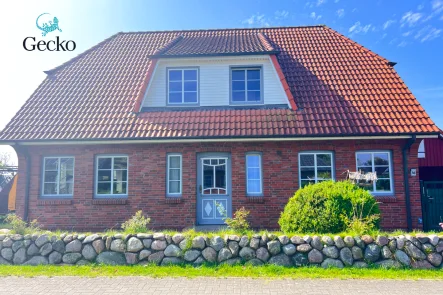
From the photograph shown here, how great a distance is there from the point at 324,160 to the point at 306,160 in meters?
0.60

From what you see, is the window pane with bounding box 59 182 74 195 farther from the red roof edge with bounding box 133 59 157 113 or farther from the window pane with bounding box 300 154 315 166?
the window pane with bounding box 300 154 315 166

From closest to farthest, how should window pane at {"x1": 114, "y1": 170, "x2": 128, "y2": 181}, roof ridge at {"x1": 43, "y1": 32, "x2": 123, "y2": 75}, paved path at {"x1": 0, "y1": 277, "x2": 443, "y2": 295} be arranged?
paved path at {"x1": 0, "y1": 277, "x2": 443, "y2": 295} → window pane at {"x1": 114, "y1": 170, "x2": 128, "y2": 181} → roof ridge at {"x1": 43, "y1": 32, "x2": 123, "y2": 75}

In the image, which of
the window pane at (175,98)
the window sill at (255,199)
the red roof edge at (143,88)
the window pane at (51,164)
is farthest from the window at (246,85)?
the window pane at (51,164)

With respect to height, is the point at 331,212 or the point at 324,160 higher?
the point at 324,160

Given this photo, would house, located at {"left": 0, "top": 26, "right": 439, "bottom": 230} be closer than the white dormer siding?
Yes

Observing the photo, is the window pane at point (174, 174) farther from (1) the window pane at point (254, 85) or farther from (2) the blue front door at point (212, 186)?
(1) the window pane at point (254, 85)

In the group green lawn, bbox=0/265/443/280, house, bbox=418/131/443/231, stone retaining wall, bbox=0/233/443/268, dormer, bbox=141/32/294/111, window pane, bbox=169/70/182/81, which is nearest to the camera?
green lawn, bbox=0/265/443/280

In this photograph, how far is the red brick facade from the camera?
9789mm

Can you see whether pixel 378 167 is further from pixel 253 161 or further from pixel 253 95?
Answer: pixel 253 95

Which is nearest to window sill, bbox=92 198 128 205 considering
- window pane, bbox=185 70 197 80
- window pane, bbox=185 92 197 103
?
window pane, bbox=185 92 197 103

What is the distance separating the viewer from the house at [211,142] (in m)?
9.78

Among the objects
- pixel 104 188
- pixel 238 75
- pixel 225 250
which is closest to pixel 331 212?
pixel 225 250

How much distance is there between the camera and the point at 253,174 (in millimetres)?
10094

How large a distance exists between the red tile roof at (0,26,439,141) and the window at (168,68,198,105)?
780mm
